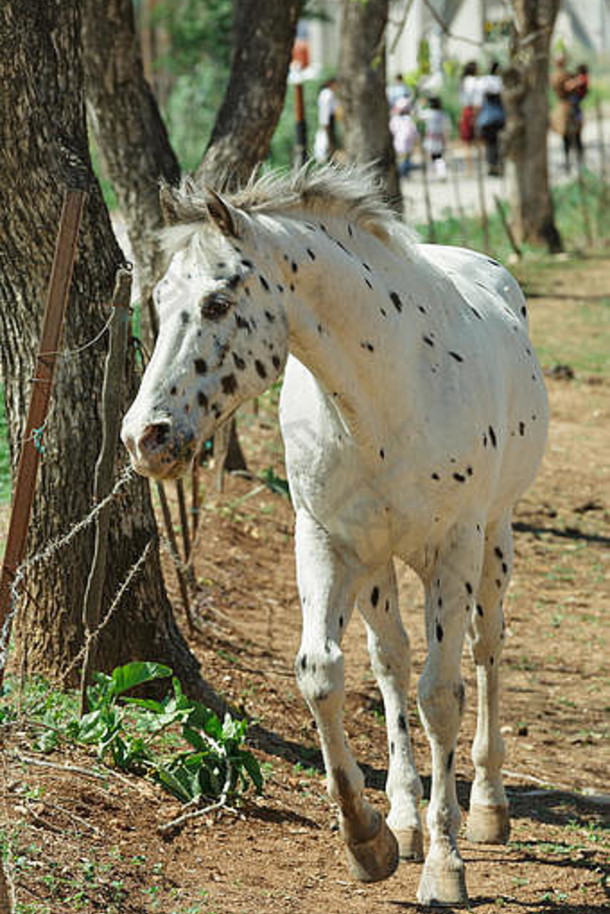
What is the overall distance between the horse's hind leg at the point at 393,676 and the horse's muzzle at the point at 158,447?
1490mm

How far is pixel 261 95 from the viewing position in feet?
29.8

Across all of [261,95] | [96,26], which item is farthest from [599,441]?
[96,26]

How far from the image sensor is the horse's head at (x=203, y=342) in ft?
12.7

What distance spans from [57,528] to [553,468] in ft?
20.4

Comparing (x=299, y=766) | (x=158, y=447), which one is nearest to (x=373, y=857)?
(x=299, y=766)

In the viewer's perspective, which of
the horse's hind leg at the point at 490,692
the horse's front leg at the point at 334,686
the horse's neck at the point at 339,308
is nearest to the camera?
the horse's neck at the point at 339,308

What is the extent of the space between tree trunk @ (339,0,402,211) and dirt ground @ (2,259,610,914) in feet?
15.4

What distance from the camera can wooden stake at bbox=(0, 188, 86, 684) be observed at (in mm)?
4895

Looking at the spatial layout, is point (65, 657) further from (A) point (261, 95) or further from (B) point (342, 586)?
(A) point (261, 95)

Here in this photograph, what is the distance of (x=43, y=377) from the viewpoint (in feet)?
16.5

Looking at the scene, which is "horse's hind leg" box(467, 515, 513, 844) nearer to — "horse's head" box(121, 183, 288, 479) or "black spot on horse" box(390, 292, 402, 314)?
"black spot on horse" box(390, 292, 402, 314)

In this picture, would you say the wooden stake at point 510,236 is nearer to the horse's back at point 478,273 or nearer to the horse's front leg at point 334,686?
the horse's back at point 478,273

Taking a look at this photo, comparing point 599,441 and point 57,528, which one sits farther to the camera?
point 599,441

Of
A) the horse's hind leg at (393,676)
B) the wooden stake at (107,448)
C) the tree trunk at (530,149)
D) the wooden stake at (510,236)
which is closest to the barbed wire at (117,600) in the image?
the wooden stake at (107,448)
